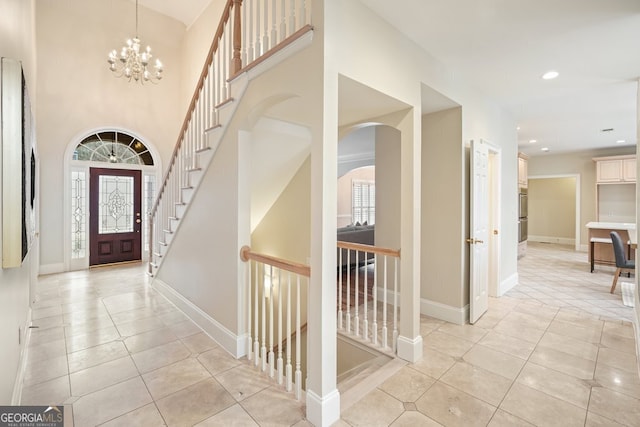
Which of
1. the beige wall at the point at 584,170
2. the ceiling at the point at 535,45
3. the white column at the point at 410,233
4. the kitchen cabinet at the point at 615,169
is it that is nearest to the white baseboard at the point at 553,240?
the beige wall at the point at 584,170

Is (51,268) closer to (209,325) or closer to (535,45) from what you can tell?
(209,325)

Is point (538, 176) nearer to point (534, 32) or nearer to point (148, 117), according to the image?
point (534, 32)

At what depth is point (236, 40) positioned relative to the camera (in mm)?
2734

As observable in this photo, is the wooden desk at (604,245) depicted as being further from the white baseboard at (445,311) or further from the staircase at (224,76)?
the staircase at (224,76)

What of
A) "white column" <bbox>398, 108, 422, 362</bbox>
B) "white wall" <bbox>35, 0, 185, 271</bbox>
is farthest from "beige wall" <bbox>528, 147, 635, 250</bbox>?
"white wall" <bbox>35, 0, 185, 271</bbox>

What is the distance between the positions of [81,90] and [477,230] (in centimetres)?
736

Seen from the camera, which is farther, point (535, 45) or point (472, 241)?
point (472, 241)

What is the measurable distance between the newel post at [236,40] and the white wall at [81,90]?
4771 millimetres

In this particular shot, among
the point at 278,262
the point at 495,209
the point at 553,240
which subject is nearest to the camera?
the point at 278,262

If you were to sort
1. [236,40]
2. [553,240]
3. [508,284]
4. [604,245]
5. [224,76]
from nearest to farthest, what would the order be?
[236,40], [224,76], [508,284], [604,245], [553,240]

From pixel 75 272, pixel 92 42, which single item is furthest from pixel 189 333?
pixel 92 42

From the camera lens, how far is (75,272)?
5461mm

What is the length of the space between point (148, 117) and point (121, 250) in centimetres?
299

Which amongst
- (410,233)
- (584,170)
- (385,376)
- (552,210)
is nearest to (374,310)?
(385,376)
